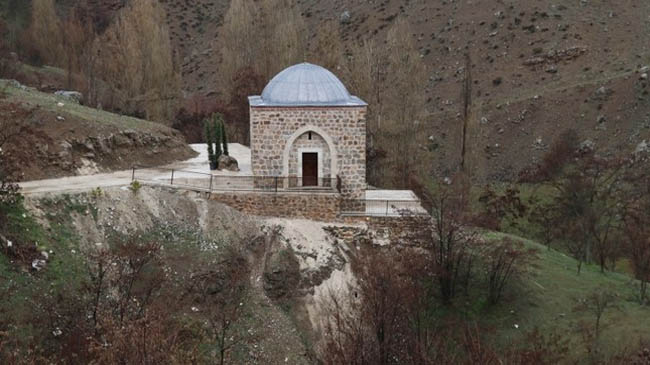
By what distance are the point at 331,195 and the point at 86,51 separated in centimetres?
3077

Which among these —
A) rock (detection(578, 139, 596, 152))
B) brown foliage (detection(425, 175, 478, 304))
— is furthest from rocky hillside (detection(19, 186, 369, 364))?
rock (detection(578, 139, 596, 152))

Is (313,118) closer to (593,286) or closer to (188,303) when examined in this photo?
(188,303)

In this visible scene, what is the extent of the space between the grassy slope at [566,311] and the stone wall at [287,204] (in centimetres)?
650

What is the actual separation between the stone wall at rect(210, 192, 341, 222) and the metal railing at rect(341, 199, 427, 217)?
0.95 m

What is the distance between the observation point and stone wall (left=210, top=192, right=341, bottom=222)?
71.8 feet

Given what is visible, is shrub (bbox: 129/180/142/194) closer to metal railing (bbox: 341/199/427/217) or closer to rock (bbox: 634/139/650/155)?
metal railing (bbox: 341/199/427/217)

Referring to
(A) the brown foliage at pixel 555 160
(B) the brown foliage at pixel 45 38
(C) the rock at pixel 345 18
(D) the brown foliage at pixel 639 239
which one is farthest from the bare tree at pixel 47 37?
(D) the brown foliage at pixel 639 239

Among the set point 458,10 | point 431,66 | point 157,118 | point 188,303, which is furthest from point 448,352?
point 458,10

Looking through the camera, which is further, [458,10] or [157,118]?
[458,10]

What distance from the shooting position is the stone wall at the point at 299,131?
72.5 ft

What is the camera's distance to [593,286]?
2258 centimetres

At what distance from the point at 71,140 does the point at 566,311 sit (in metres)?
18.8

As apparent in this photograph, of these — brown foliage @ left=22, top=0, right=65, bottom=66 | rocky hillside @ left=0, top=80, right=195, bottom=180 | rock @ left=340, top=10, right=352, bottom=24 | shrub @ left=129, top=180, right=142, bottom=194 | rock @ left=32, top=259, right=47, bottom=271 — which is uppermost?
rock @ left=340, top=10, right=352, bottom=24

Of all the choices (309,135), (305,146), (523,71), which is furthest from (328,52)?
(523,71)
